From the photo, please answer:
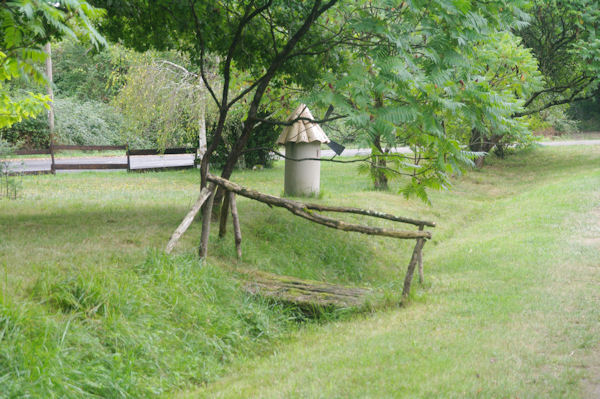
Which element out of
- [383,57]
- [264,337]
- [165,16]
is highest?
[165,16]

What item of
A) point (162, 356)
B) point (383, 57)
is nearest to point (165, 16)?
point (383, 57)

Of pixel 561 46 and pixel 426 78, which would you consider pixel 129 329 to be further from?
pixel 561 46

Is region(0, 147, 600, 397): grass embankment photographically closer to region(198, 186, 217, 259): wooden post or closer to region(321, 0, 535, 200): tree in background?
region(198, 186, 217, 259): wooden post

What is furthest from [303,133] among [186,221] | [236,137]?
[236,137]

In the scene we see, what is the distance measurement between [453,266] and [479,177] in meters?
17.0

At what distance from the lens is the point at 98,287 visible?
6422mm

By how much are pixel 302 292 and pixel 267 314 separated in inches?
29.0

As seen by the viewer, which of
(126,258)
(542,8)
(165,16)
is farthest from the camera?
A: (542,8)

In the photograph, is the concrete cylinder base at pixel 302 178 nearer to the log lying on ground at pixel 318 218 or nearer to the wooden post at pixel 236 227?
the wooden post at pixel 236 227

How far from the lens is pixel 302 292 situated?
848 centimetres

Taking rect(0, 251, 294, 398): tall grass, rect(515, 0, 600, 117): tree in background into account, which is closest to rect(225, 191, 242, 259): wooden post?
rect(0, 251, 294, 398): tall grass

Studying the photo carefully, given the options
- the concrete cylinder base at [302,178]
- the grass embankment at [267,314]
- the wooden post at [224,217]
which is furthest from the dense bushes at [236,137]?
the wooden post at [224,217]

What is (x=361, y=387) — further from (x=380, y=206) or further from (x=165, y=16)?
(x=380, y=206)

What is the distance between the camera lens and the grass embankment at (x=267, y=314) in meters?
5.31
